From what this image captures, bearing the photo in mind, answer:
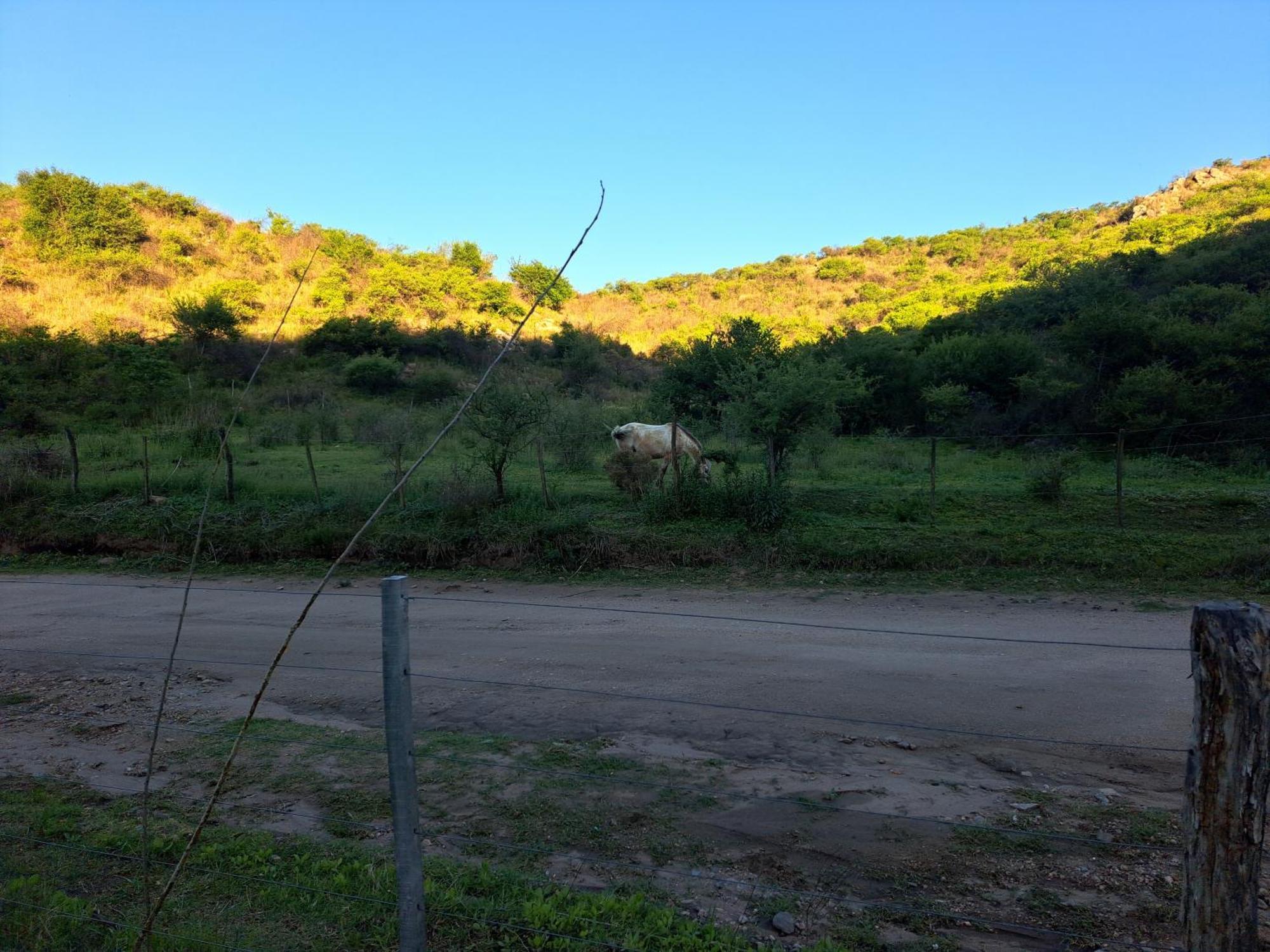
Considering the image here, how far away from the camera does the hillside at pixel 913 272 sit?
42812mm

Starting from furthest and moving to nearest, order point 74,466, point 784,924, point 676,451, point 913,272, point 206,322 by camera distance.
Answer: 1. point 913,272
2. point 206,322
3. point 74,466
4. point 676,451
5. point 784,924

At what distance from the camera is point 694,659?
860cm

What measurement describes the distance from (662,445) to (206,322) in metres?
28.8

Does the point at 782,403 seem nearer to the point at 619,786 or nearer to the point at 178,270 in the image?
the point at 619,786

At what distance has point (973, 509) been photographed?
15125 mm

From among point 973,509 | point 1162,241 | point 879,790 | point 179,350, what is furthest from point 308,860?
point 1162,241

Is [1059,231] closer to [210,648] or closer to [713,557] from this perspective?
[713,557]

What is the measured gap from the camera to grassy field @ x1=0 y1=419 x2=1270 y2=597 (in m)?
12.4

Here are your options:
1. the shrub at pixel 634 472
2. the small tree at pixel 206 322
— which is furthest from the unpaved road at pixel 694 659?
the small tree at pixel 206 322

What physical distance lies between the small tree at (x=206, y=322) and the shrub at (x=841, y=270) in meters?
42.3

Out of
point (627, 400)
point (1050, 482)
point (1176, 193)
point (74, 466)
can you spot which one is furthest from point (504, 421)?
point (1176, 193)

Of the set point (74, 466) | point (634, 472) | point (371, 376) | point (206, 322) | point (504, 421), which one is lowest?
point (74, 466)

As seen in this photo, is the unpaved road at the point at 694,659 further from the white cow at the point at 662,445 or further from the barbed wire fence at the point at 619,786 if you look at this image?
the white cow at the point at 662,445

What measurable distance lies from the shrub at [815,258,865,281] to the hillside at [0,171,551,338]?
24049mm
